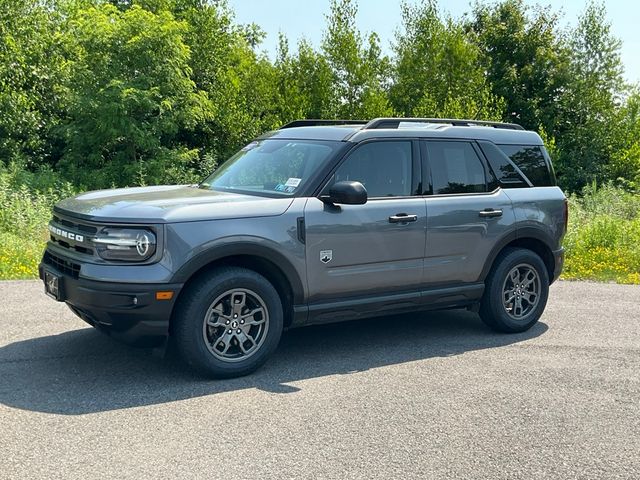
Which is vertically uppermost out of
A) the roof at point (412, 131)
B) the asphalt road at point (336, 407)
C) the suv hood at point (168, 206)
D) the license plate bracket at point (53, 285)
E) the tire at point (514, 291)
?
the roof at point (412, 131)

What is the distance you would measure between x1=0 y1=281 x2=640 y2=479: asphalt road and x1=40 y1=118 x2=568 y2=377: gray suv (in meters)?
0.42

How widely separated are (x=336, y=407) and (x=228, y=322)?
3.55 ft

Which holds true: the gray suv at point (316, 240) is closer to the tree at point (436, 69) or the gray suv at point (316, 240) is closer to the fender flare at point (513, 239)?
the fender flare at point (513, 239)

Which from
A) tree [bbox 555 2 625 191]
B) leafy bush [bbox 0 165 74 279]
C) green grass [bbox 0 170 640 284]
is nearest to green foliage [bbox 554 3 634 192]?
tree [bbox 555 2 625 191]

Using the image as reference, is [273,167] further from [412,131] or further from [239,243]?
[412,131]

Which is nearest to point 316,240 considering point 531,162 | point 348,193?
point 348,193

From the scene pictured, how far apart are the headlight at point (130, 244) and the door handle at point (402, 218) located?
2036mm

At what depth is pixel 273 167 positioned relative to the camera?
6.14 metres

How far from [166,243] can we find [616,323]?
506cm

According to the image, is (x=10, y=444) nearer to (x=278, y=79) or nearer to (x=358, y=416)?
(x=358, y=416)

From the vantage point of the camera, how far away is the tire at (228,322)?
16.6 ft

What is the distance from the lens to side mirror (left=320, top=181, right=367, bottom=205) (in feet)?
17.7

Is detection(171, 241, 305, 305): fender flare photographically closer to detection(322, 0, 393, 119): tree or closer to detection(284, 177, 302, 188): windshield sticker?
detection(284, 177, 302, 188): windshield sticker

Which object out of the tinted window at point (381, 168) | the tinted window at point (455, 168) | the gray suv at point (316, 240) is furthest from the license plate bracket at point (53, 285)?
the tinted window at point (455, 168)
